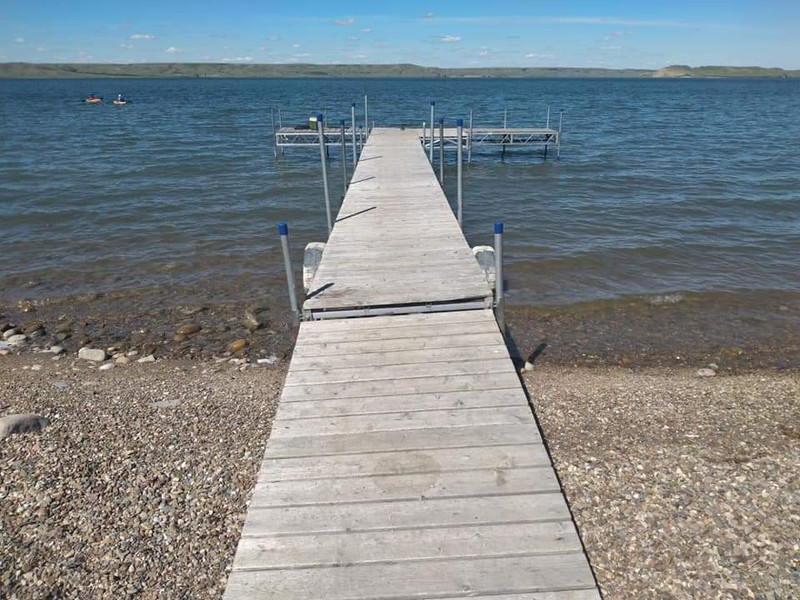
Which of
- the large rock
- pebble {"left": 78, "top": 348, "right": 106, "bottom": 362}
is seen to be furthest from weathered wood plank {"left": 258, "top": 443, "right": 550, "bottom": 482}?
pebble {"left": 78, "top": 348, "right": 106, "bottom": 362}

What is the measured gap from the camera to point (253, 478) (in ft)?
16.3

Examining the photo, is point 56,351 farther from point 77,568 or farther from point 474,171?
point 474,171

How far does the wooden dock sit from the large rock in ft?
10.2

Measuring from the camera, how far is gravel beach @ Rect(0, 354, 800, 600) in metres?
3.95

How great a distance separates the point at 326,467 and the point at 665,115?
56.4m

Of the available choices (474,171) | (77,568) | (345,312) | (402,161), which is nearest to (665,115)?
(474,171)

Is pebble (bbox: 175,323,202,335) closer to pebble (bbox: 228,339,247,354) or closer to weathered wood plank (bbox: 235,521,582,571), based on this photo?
pebble (bbox: 228,339,247,354)

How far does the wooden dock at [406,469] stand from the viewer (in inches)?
123

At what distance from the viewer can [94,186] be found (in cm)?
1980

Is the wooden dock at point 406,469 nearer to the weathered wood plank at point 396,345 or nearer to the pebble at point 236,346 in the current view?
the weathered wood plank at point 396,345

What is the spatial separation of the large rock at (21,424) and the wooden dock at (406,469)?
122 inches

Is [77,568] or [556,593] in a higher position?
[556,593]

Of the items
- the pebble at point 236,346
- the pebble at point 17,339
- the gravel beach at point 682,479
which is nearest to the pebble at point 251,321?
the pebble at point 236,346

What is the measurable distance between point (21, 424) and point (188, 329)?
11.4ft
